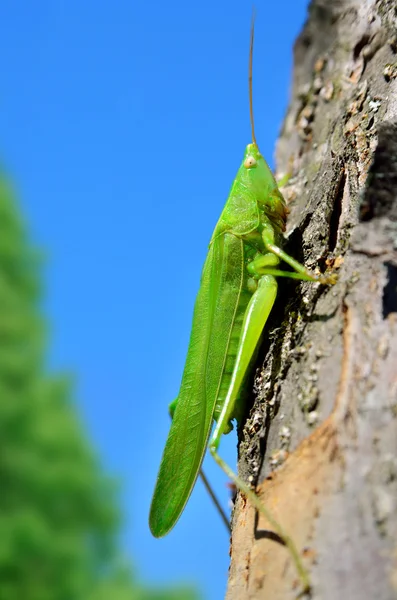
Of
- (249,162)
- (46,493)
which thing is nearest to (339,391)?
(249,162)

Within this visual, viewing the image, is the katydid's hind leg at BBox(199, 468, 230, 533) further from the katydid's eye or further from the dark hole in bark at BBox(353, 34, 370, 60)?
the dark hole in bark at BBox(353, 34, 370, 60)

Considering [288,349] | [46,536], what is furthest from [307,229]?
[46,536]

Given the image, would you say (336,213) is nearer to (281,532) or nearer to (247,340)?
(247,340)

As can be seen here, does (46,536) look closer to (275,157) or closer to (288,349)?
(275,157)

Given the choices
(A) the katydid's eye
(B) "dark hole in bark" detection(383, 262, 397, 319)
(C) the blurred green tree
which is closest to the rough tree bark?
(B) "dark hole in bark" detection(383, 262, 397, 319)

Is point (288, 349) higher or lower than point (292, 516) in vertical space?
higher
